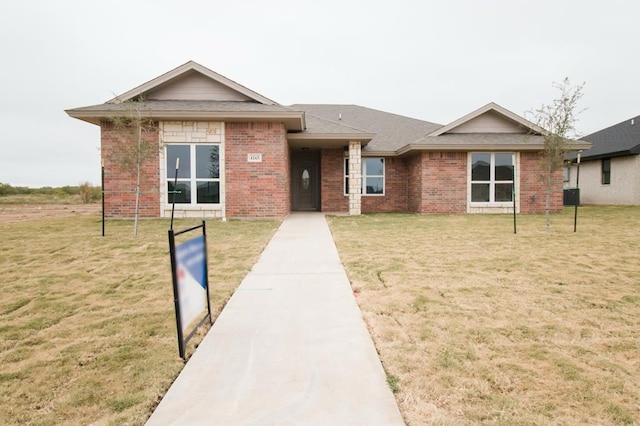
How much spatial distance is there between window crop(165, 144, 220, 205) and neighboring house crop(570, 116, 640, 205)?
75.0 feet

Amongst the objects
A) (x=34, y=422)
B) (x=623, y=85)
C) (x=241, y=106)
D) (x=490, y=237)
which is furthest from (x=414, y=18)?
(x=623, y=85)

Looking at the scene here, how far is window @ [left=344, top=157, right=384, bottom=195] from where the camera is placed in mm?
18781

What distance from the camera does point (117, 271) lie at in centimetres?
594

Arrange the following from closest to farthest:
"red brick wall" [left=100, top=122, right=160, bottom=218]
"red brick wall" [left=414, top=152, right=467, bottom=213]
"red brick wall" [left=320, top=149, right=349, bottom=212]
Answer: "red brick wall" [left=100, top=122, right=160, bottom=218], "red brick wall" [left=414, top=152, right=467, bottom=213], "red brick wall" [left=320, top=149, right=349, bottom=212]

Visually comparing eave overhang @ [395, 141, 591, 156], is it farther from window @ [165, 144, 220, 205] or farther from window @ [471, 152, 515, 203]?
window @ [165, 144, 220, 205]

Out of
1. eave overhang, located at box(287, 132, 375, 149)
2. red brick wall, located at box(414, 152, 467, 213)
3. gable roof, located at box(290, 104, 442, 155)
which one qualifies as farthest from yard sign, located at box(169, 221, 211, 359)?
gable roof, located at box(290, 104, 442, 155)

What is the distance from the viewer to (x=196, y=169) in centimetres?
1359

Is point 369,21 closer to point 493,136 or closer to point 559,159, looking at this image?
point 493,136

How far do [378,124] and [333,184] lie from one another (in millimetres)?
5850

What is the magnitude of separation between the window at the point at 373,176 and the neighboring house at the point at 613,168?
1486cm

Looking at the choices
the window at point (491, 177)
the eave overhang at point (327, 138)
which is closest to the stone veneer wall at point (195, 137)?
the eave overhang at point (327, 138)

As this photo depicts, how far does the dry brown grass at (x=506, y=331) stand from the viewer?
2.29 metres

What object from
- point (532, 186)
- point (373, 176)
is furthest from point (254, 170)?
point (532, 186)

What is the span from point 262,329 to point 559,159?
1079 centimetres
